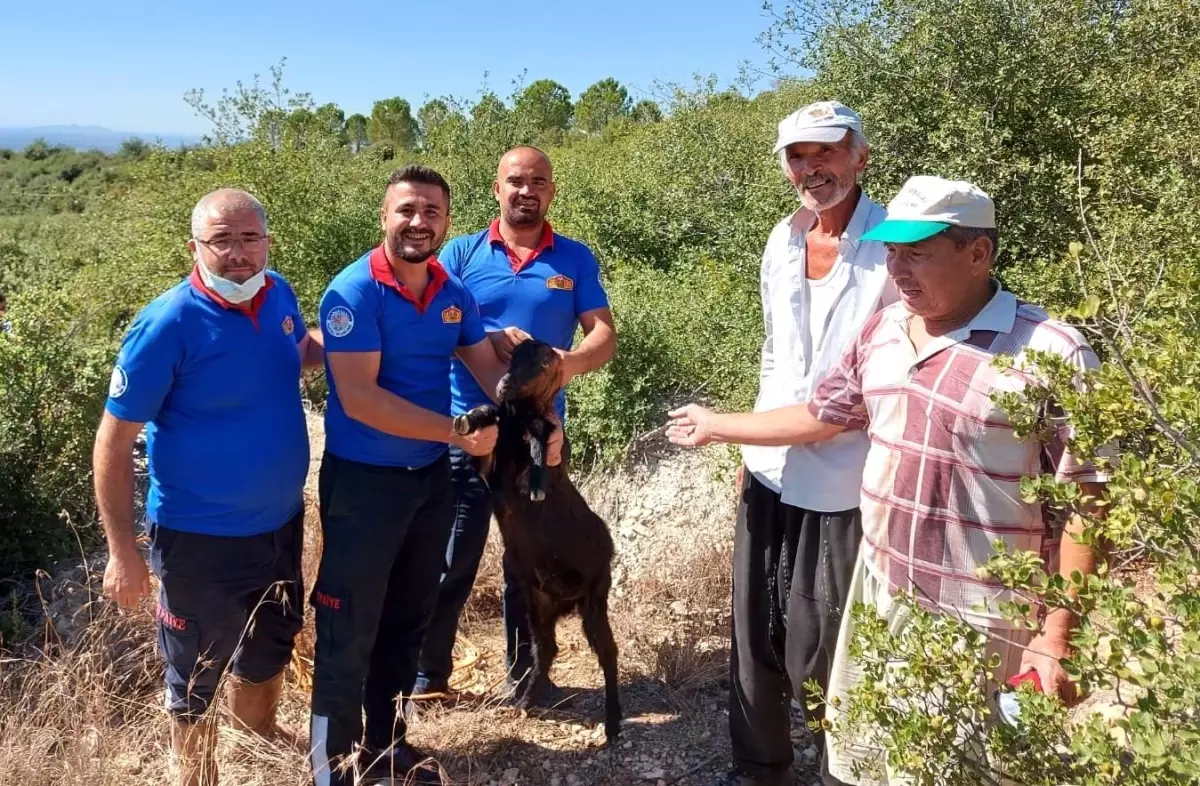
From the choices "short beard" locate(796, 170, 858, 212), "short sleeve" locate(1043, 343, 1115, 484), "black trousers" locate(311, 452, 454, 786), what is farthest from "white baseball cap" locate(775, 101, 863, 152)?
"black trousers" locate(311, 452, 454, 786)

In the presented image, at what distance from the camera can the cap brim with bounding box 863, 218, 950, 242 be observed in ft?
6.52

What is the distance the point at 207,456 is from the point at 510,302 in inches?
54.2

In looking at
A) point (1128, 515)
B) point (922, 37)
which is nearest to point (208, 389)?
point (1128, 515)

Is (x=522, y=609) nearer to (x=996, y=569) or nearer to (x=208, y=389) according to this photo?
(x=208, y=389)

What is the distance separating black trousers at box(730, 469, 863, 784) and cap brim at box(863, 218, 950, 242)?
965 mm

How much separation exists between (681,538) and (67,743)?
126 inches

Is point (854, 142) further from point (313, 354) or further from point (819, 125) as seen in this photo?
point (313, 354)

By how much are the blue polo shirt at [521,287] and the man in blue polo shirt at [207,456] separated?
2.84ft

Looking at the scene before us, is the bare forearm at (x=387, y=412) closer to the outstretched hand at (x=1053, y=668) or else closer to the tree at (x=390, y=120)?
the outstretched hand at (x=1053, y=668)

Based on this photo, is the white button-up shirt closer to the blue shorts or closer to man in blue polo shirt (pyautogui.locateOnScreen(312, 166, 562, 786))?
man in blue polo shirt (pyautogui.locateOnScreen(312, 166, 562, 786))

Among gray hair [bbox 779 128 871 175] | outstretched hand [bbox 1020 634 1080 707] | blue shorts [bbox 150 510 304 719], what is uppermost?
gray hair [bbox 779 128 871 175]

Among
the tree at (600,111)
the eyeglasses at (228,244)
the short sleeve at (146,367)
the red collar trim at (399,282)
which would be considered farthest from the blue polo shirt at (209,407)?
the tree at (600,111)

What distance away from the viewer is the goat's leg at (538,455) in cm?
306

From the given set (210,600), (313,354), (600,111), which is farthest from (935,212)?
(600,111)
